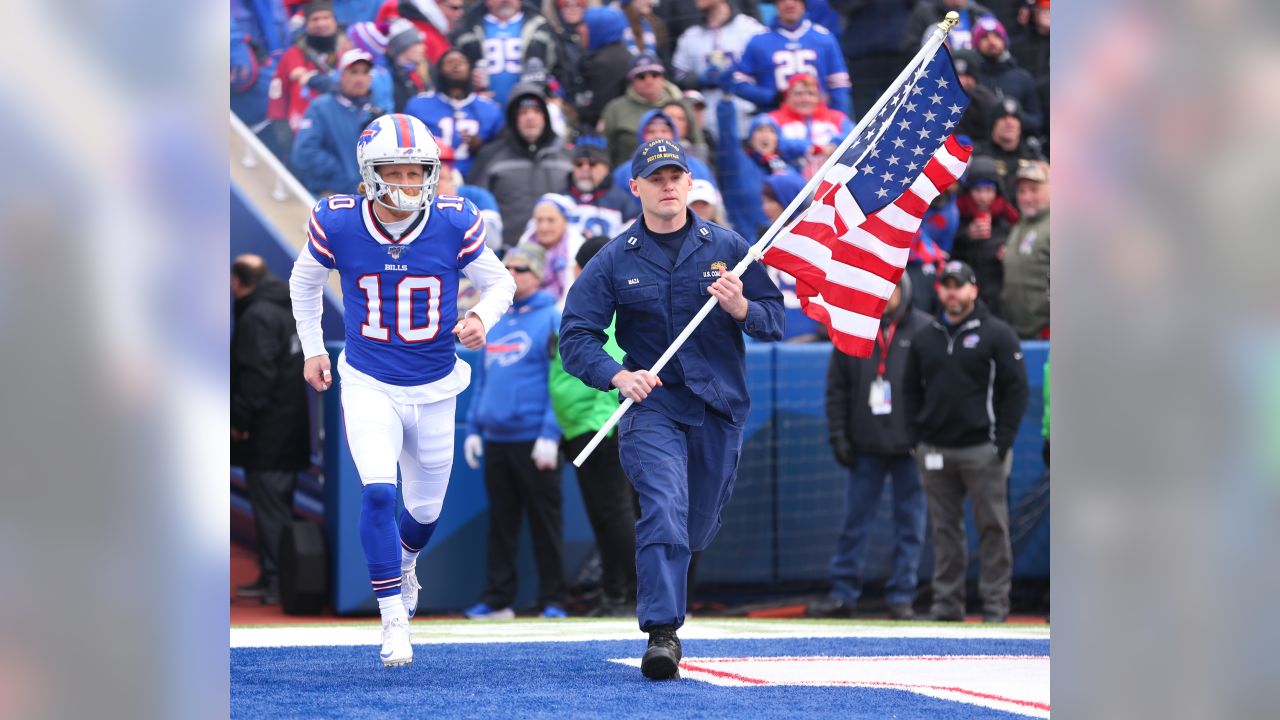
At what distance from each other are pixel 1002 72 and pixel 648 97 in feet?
10.1

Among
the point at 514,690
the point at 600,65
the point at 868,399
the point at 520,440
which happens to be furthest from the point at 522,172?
the point at 514,690

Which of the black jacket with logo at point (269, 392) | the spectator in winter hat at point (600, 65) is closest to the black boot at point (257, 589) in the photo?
the black jacket with logo at point (269, 392)

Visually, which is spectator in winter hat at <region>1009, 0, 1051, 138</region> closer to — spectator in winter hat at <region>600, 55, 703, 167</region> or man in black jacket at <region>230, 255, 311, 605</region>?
spectator in winter hat at <region>600, 55, 703, 167</region>

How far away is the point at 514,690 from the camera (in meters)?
6.22

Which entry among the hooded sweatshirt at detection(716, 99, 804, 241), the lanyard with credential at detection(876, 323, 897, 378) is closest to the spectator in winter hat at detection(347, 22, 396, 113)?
the hooded sweatshirt at detection(716, 99, 804, 241)

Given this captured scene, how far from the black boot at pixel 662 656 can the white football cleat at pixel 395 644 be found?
977 mm

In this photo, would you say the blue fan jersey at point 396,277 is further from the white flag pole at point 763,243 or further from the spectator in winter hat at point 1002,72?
the spectator in winter hat at point 1002,72

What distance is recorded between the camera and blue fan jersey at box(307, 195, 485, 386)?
7.09 metres
